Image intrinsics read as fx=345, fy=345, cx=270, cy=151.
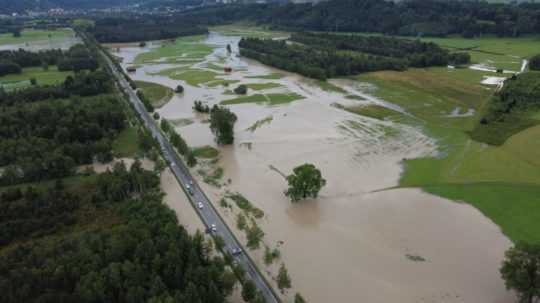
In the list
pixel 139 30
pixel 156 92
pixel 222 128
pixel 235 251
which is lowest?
pixel 235 251

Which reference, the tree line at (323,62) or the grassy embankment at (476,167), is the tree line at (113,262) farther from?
the tree line at (323,62)

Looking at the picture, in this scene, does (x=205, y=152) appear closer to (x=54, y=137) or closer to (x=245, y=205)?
(x=245, y=205)

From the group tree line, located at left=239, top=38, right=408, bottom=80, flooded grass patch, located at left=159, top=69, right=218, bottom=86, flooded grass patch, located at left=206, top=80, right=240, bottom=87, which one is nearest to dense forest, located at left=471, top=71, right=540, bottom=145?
tree line, located at left=239, top=38, right=408, bottom=80

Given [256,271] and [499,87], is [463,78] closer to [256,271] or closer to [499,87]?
[499,87]

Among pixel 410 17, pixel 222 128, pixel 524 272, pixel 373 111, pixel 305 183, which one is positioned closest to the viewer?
pixel 524 272

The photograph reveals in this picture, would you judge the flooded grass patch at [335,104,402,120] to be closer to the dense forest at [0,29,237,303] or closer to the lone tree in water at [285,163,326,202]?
the lone tree in water at [285,163,326,202]

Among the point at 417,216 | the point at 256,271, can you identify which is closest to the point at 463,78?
the point at 417,216

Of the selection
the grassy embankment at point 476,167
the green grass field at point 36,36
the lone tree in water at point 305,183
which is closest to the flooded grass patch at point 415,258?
the grassy embankment at point 476,167

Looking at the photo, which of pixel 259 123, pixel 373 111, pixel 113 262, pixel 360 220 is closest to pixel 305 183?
pixel 360 220
